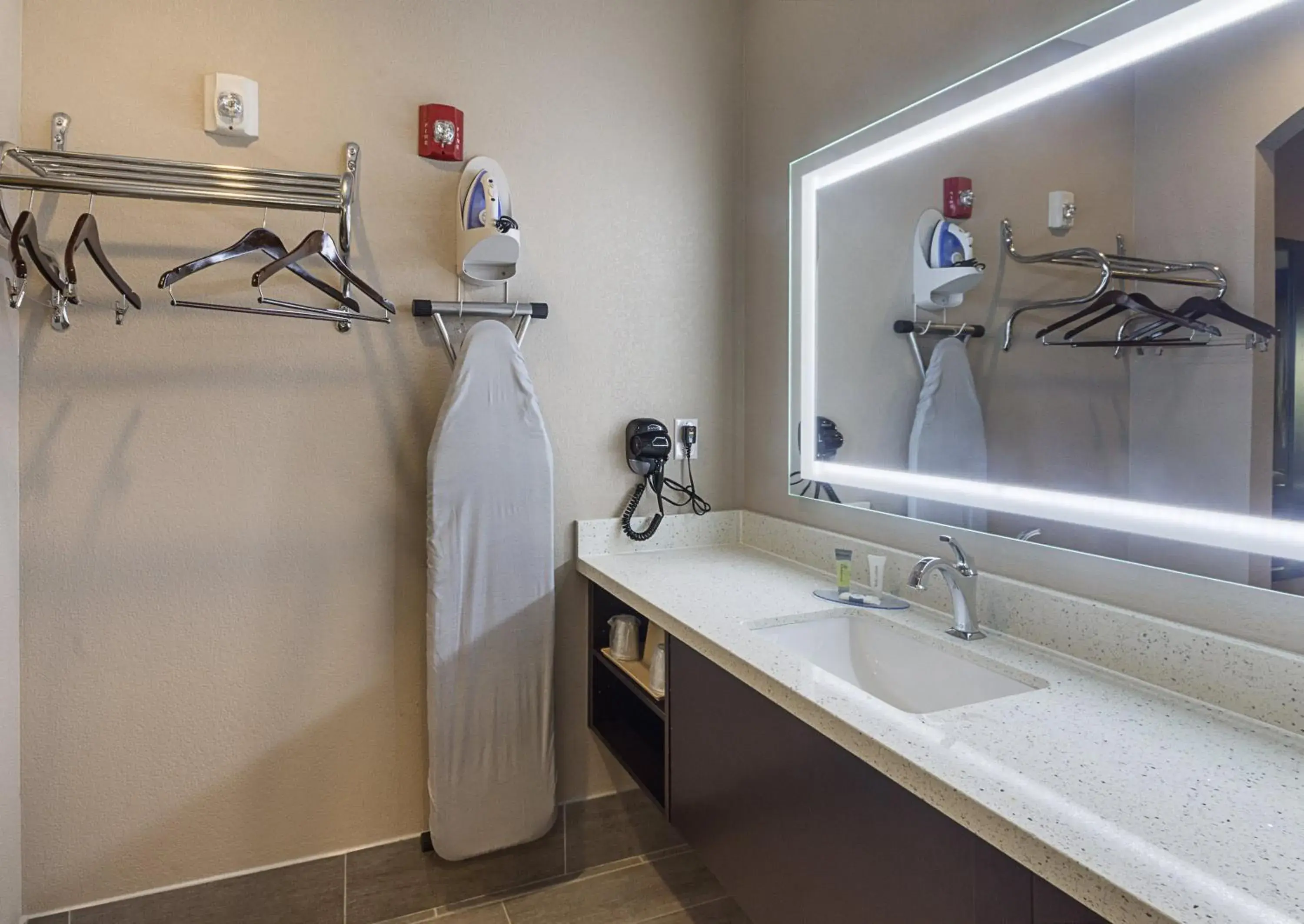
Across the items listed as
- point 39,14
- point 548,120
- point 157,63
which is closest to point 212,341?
point 157,63

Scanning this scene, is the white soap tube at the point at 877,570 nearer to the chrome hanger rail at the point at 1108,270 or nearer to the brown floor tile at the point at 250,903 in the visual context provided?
the chrome hanger rail at the point at 1108,270

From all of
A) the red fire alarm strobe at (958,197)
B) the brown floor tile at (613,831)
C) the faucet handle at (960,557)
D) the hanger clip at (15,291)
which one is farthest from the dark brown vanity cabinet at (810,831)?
the hanger clip at (15,291)

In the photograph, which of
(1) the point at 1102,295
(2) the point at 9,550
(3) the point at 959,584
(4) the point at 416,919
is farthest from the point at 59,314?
(1) the point at 1102,295

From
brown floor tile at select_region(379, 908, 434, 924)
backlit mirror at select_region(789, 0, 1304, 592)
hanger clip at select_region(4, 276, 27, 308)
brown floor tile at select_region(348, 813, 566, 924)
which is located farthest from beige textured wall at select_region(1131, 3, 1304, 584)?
hanger clip at select_region(4, 276, 27, 308)

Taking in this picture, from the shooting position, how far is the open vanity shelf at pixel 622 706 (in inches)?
64.8

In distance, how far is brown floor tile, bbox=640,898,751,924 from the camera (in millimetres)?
1771

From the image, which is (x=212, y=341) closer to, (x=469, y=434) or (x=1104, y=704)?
(x=469, y=434)

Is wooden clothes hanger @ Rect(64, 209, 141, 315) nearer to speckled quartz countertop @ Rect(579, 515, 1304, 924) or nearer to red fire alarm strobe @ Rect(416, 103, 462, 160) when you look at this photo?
red fire alarm strobe @ Rect(416, 103, 462, 160)

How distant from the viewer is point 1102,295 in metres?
1.19

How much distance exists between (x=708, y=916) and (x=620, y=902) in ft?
0.71

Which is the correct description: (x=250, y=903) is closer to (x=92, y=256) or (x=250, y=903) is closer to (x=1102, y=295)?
(x=92, y=256)

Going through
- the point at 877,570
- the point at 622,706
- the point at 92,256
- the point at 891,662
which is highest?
the point at 92,256

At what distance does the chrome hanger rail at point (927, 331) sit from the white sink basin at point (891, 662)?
0.58 metres

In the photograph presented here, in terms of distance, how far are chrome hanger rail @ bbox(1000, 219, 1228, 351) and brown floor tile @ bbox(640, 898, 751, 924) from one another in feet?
4.81
